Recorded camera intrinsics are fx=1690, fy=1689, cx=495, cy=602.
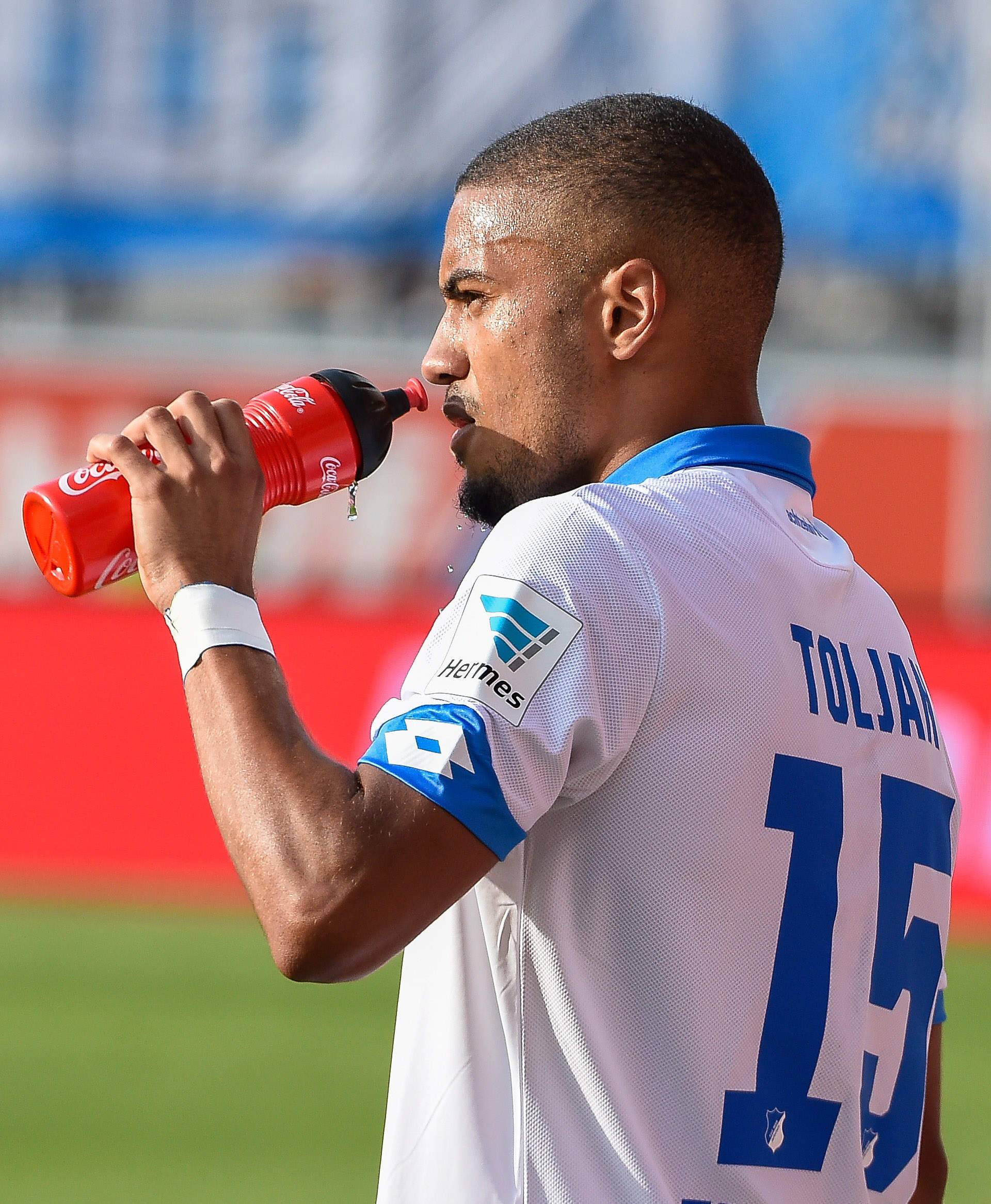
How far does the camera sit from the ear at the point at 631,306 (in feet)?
6.34

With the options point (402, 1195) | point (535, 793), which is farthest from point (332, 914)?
point (402, 1195)

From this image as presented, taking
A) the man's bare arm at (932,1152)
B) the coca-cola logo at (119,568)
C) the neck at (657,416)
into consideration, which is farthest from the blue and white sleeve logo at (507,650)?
the man's bare arm at (932,1152)

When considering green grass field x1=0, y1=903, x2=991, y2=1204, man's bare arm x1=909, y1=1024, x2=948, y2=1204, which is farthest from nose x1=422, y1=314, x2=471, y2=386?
green grass field x1=0, y1=903, x2=991, y2=1204

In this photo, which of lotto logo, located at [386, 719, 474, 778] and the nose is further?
the nose

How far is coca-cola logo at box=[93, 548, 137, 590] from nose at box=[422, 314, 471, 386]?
1.38 feet

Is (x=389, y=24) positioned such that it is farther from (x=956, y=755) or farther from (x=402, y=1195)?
(x=402, y=1195)

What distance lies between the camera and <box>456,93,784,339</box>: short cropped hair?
1.94 m

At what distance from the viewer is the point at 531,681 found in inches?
63.5

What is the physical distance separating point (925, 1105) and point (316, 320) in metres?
14.6

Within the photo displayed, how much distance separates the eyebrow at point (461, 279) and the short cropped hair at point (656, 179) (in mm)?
109

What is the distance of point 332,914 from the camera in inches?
60.2

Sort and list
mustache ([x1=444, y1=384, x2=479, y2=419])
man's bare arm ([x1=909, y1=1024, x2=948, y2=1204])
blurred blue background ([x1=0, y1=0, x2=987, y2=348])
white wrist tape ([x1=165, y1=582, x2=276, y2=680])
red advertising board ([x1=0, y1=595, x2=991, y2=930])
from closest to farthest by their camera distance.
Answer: white wrist tape ([x1=165, y1=582, x2=276, y2=680]) → mustache ([x1=444, y1=384, x2=479, y2=419]) → man's bare arm ([x1=909, y1=1024, x2=948, y2=1204]) → red advertising board ([x1=0, y1=595, x2=991, y2=930]) → blurred blue background ([x1=0, y1=0, x2=987, y2=348])

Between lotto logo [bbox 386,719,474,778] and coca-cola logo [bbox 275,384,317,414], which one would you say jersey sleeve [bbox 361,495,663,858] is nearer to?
lotto logo [bbox 386,719,474,778]

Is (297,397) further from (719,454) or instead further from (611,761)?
(611,761)
